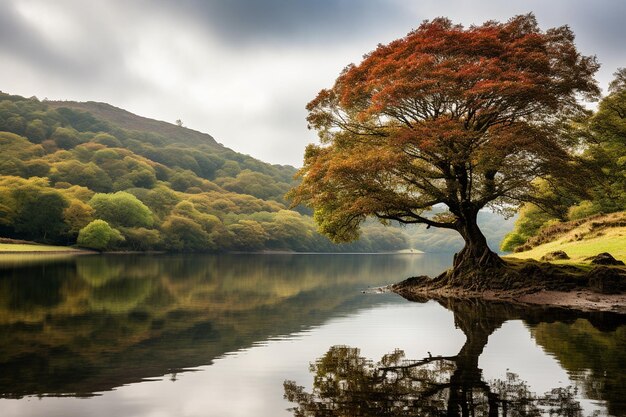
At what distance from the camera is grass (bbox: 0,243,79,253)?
88.2 m

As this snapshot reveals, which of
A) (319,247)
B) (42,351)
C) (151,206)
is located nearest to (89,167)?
(151,206)

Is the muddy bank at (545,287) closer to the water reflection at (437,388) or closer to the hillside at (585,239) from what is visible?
the hillside at (585,239)

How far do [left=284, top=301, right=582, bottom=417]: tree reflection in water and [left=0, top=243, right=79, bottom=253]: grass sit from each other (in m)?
91.2

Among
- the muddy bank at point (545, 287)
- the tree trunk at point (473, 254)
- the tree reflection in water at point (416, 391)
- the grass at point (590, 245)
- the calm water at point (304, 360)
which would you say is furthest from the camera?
the grass at point (590, 245)

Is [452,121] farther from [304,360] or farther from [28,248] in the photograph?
[28,248]

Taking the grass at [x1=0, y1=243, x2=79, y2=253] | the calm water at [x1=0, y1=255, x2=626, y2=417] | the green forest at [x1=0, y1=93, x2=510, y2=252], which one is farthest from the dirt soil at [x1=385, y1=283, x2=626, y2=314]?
the green forest at [x1=0, y1=93, x2=510, y2=252]

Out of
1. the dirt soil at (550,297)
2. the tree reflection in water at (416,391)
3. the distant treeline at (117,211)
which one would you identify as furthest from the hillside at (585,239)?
the distant treeline at (117,211)

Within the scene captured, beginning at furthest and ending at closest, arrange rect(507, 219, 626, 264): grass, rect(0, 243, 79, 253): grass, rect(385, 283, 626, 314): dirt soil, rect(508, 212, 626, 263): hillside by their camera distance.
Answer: rect(0, 243, 79, 253): grass
rect(508, 212, 626, 263): hillside
rect(507, 219, 626, 264): grass
rect(385, 283, 626, 314): dirt soil

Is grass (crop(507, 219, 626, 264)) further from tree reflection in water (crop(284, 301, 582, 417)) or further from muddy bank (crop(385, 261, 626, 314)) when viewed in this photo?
tree reflection in water (crop(284, 301, 582, 417))

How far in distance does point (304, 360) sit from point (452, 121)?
20.3 m

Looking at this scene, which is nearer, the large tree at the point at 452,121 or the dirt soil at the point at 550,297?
the dirt soil at the point at 550,297

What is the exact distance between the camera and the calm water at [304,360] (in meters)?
10.4

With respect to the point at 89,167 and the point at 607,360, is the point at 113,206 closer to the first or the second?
the point at 89,167

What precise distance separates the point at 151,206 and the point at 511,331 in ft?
473
